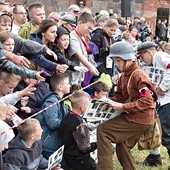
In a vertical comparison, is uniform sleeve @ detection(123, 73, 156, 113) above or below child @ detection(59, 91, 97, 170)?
above

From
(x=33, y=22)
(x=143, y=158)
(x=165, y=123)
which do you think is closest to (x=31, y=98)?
(x=33, y=22)

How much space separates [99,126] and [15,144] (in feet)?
3.48

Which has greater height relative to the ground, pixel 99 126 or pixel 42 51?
pixel 42 51

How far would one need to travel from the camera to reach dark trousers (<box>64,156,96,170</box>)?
507 cm

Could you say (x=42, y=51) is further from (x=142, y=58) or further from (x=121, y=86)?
(x=142, y=58)

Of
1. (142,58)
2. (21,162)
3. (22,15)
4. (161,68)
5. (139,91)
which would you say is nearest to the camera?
(21,162)

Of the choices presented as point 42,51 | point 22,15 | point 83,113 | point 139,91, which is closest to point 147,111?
point 139,91

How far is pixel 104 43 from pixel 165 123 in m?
2.01

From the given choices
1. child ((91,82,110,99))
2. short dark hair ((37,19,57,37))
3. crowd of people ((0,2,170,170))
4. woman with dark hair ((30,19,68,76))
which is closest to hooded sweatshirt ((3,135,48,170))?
crowd of people ((0,2,170,170))

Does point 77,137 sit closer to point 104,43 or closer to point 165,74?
point 165,74

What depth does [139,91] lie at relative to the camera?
5.03m

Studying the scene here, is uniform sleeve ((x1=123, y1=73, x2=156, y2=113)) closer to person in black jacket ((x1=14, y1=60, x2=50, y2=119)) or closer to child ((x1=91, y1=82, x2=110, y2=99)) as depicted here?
child ((x1=91, y1=82, x2=110, y2=99))

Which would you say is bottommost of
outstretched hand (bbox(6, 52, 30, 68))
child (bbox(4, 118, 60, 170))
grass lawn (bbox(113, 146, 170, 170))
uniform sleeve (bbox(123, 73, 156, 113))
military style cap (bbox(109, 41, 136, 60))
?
grass lawn (bbox(113, 146, 170, 170))

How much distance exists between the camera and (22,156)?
4426mm
